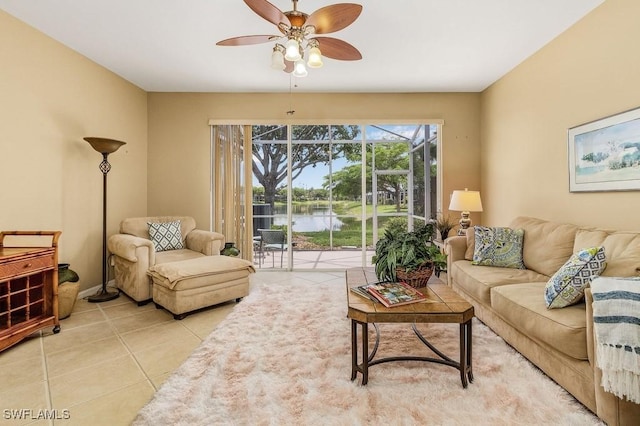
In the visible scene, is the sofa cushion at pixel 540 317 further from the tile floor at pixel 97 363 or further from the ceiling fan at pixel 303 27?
the tile floor at pixel 97 363

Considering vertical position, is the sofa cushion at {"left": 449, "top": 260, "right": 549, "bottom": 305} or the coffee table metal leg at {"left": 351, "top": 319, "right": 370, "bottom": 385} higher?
the sofa cushion at {"left": 449, "top": 260, "right": 549, "bottom": 305}

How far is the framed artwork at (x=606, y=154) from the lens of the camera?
2.32 metres

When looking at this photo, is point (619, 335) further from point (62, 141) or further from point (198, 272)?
point (62, 141)

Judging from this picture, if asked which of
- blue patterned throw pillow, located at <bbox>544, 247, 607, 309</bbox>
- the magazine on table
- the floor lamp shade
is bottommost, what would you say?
the magazine on table

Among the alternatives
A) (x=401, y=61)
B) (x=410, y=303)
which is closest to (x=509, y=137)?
(x=401, y=61)

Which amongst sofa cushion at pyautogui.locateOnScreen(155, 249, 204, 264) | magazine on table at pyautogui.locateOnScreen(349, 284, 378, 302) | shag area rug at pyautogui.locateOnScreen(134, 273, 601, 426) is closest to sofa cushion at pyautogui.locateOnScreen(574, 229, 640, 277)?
shag area rug at pyautogui.locateOnScreen(134, 273, 601, 426)

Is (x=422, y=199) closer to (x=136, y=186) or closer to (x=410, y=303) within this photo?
(x=410, y=303)

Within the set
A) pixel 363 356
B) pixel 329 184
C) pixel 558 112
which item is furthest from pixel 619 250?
pixel 329 184

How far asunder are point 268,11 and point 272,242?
3.35 m

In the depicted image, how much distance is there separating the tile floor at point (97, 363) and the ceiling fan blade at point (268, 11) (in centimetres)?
235

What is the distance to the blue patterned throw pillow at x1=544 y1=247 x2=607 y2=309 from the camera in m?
1.80

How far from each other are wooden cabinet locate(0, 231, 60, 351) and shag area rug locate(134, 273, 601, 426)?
1.31m

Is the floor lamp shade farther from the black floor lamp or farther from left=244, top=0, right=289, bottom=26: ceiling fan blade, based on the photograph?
the black floor lamp

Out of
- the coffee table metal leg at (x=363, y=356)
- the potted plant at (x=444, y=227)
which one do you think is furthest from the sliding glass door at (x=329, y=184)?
the coffee table metal leg at (x=363, y=356)
